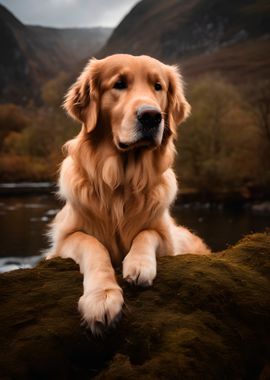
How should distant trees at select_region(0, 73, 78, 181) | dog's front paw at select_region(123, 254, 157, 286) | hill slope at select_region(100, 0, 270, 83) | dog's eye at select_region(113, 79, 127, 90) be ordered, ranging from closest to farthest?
dog's front paw at select_region(123, 254, 157, 286)
dog's eye at select_region(113, 79, 127, 90)
distant trees at select_region(0, 73, 78, 181)
hill slope at select_region(100, 0, 270, 83)

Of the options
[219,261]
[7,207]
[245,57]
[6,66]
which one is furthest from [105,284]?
[6,66]

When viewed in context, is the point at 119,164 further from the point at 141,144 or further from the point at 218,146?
the point at 218,146

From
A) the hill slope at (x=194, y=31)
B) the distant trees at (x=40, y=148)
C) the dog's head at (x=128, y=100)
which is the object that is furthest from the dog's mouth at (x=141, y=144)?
the hill slope at (x=194, y=31)

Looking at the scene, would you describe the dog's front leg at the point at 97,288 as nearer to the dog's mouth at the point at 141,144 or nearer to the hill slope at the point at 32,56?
the dog's mouth at the point at 141,144

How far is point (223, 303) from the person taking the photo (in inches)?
131

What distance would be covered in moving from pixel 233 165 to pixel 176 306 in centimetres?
2782

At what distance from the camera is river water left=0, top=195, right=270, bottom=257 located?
62.8ft

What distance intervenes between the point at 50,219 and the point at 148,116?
21414 mm

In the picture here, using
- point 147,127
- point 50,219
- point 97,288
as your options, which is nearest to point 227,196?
point 50,219

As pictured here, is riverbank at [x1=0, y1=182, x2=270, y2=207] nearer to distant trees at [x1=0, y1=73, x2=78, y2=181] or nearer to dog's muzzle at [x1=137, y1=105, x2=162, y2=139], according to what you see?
distant trees at [x1=0, y1=73, x2=78, y2=181]

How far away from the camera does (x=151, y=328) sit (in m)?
2.98

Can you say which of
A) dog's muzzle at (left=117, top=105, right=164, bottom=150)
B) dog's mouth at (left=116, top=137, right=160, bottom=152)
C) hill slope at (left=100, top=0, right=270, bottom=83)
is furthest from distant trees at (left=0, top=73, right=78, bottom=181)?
hill slope at (left=100, top=0, right=270, bottom=83)

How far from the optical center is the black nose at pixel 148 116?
4.12 m

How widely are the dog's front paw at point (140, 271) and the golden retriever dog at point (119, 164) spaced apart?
1.38ft
